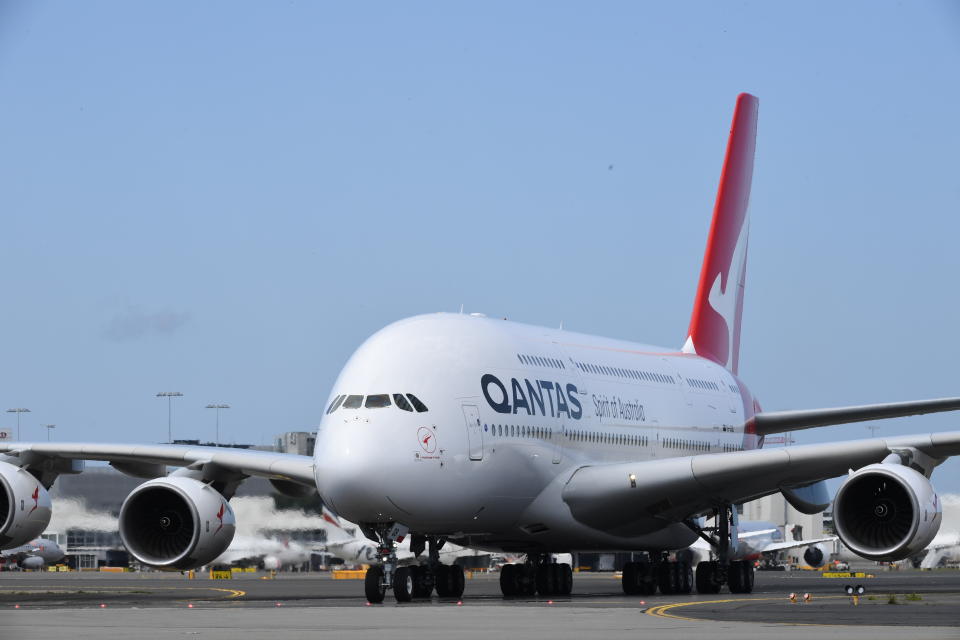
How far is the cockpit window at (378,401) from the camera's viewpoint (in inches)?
848

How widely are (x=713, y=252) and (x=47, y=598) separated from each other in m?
17.9

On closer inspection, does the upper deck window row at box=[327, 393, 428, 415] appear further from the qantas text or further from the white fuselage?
the qantas text

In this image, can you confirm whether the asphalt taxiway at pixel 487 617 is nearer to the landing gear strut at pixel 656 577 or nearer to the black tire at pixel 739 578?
the landing gear strut at pixel 656 577

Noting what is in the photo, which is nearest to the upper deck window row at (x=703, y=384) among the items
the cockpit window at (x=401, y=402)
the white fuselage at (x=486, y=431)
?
the white fuselage at (x=486, y=431)

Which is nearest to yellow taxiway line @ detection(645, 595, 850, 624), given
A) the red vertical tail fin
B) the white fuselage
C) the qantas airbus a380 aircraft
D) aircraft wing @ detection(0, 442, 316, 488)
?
the qantas airbus a380 aircraft

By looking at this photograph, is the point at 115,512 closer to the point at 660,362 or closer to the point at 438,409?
the point at 660,362

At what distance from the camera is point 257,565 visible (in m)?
46.2

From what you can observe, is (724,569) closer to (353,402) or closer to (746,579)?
(746,579)

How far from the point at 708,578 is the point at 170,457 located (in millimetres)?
9253

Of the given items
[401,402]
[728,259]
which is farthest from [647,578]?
[728,259]

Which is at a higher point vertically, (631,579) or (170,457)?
(170,457)

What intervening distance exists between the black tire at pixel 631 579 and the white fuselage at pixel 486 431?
38 cm

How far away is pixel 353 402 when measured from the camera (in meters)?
21.7

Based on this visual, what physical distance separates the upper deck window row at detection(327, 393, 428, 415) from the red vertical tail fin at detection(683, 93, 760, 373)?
14.5 m
